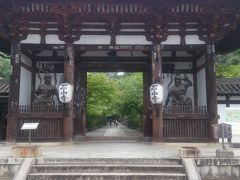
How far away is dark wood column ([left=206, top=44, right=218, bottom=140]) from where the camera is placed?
13828 mm

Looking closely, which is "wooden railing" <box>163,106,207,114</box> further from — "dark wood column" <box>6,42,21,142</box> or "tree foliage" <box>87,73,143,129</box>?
"tree foliage" <box>87,73,143,129</box>

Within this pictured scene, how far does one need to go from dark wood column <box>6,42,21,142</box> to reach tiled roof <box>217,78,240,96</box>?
30.3 ft

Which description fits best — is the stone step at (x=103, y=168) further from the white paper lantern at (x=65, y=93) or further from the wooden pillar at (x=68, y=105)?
the white paper lantern at (x=65, y=93)

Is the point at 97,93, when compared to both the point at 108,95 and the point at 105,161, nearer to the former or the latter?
the point at 108,95

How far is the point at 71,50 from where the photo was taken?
45.8 feet

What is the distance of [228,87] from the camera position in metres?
16.3

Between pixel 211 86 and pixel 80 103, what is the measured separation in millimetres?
6375

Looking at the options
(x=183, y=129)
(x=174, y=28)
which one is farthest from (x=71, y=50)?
(x=183, y=129)

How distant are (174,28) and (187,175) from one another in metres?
7.59

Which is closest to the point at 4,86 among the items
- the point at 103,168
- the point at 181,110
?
the point at 181,110

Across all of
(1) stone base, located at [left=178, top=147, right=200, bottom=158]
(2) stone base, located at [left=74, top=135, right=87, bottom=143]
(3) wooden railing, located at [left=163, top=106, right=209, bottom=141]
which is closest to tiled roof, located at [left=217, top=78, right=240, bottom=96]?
(3) wooden railing, located at [left=163, top=106, right=209, bottom=141]

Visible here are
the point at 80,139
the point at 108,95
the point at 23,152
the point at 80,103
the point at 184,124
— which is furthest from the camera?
the point at 108,95

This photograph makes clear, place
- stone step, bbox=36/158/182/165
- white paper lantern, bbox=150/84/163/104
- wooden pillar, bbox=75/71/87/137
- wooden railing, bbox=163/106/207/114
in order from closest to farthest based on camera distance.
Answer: stone step, bbox=36/158/182/165
white paper lantern, bbox=150/84/163/104
wooden railing, bbox=163/106/207/114
wooden pillar, bbox=75/71/87/137

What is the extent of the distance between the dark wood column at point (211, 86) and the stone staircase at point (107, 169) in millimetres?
5290
